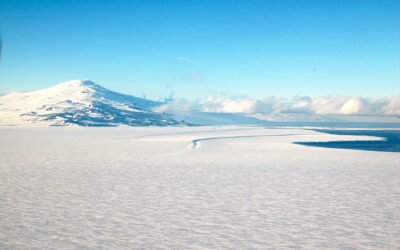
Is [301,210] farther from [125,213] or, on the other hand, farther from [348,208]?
[125,213]

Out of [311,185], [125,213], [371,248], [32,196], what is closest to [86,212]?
[125,213]

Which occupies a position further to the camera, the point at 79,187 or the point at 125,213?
the point at 79,187

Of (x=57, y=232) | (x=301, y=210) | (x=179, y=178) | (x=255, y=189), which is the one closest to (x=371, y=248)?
(x=301, y=210)

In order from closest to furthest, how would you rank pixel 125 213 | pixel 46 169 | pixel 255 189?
1. pixel 125 213
2. pixel 255 189
3. pixel 46 169

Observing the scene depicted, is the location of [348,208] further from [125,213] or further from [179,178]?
[179,178]

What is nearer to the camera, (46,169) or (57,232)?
(57,232)

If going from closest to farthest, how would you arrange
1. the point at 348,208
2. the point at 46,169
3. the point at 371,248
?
1. the point at 371,248
2. the point at 348,208
3. the point at 46,169

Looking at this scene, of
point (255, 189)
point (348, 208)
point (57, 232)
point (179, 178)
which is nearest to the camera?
point (57, 232)

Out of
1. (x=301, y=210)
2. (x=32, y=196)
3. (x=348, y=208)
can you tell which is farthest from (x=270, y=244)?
→ (x=32, y=196)

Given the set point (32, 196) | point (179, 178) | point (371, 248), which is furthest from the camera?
point (179, 178)
